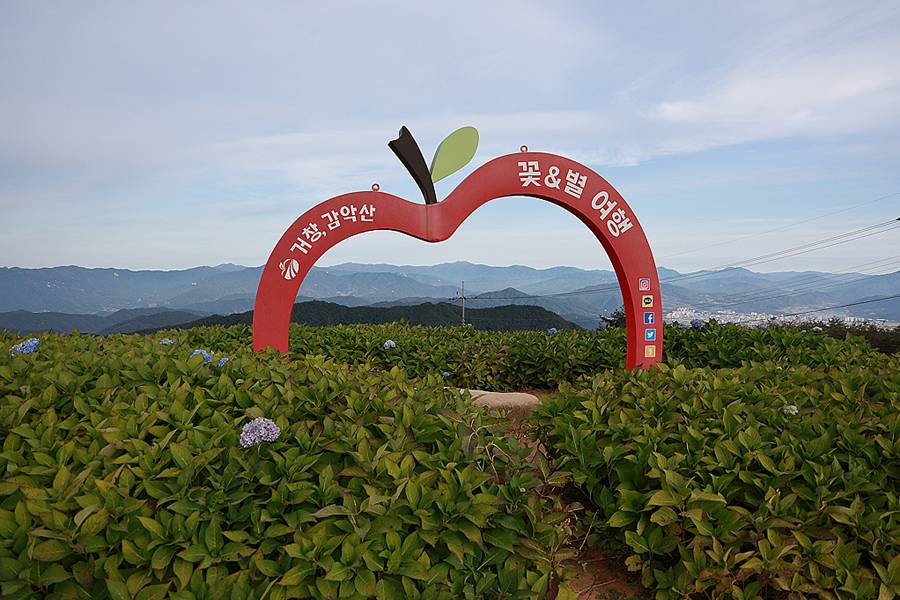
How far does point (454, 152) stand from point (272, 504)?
4969 millimetres

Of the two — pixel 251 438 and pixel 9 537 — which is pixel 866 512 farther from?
pixel 9 537

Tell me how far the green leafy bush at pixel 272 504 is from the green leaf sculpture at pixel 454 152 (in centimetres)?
405

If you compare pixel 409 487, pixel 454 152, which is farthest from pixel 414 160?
pixel 409 487

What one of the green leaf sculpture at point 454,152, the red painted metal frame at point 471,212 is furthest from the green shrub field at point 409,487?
the green leaf sculpture at point 454,152

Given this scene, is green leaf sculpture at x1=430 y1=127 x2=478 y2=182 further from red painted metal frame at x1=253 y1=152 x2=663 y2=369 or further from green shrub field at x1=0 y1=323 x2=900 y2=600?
green shrub field at x1=0 y1=323 x2=900 y2=600

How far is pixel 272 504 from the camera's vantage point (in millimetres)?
1799

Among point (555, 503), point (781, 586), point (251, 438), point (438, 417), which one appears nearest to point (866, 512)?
point (781, 586)

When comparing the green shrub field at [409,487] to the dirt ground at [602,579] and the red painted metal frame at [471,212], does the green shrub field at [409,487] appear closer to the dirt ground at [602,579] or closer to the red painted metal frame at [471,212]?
the dirt ground at [602,579]

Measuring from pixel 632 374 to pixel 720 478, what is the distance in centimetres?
147

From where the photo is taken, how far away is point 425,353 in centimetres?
651

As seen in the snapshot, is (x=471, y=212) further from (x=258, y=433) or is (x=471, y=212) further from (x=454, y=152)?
(x=258, y=433)

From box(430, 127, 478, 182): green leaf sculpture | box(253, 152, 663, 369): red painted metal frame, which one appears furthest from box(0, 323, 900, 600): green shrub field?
box(430, 127, 478, 182): green leaf sculpture

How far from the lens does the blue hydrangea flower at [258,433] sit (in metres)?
1.97

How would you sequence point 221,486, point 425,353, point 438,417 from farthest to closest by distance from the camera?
point 425,353, point 438,417, point 221,486
